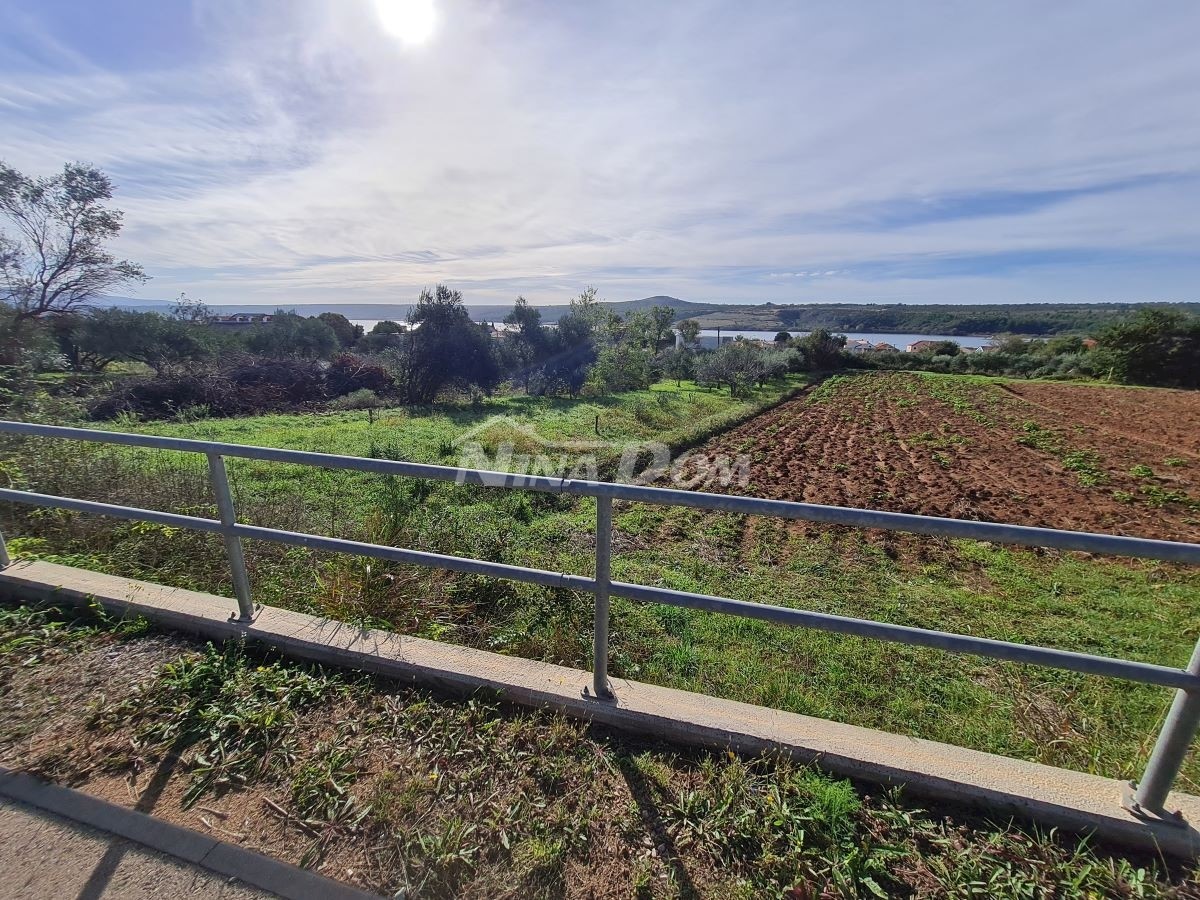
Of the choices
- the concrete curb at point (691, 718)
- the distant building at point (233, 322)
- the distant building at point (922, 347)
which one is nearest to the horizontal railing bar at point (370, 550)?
the concrete curb at point (691, 718)

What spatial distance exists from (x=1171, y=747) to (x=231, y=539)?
12.7ft

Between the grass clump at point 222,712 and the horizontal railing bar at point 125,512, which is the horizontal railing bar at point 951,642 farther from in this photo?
the horizontal railing bar at point 125,512

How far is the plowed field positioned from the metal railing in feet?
27.3

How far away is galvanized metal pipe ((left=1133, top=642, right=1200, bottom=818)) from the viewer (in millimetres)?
1591

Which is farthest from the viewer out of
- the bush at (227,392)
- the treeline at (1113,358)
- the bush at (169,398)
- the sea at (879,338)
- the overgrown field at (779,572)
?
the sea at (879,338)

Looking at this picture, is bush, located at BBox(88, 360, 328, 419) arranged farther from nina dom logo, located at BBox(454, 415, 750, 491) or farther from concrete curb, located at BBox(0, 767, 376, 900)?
concrete curb, located at BBox(0, 767, 376, 900)

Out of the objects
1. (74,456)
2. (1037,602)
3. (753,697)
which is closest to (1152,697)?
(1037,602)

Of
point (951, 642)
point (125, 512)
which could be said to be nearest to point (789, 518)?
point (951, 642)

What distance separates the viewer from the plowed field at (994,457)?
9523 mm

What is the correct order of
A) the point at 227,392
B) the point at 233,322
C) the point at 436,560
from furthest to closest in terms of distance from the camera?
the point at 233,322, the point at 227,392, the point at 436,560

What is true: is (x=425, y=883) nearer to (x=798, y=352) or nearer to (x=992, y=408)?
(x=992, y=408)

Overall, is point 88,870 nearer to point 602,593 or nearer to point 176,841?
point 176,841

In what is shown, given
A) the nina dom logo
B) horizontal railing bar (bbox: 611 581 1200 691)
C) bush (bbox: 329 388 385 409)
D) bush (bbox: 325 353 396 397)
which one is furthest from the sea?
horizontal railing bar (bbox: 611 581 1200 691)

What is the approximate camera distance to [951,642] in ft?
5.74
